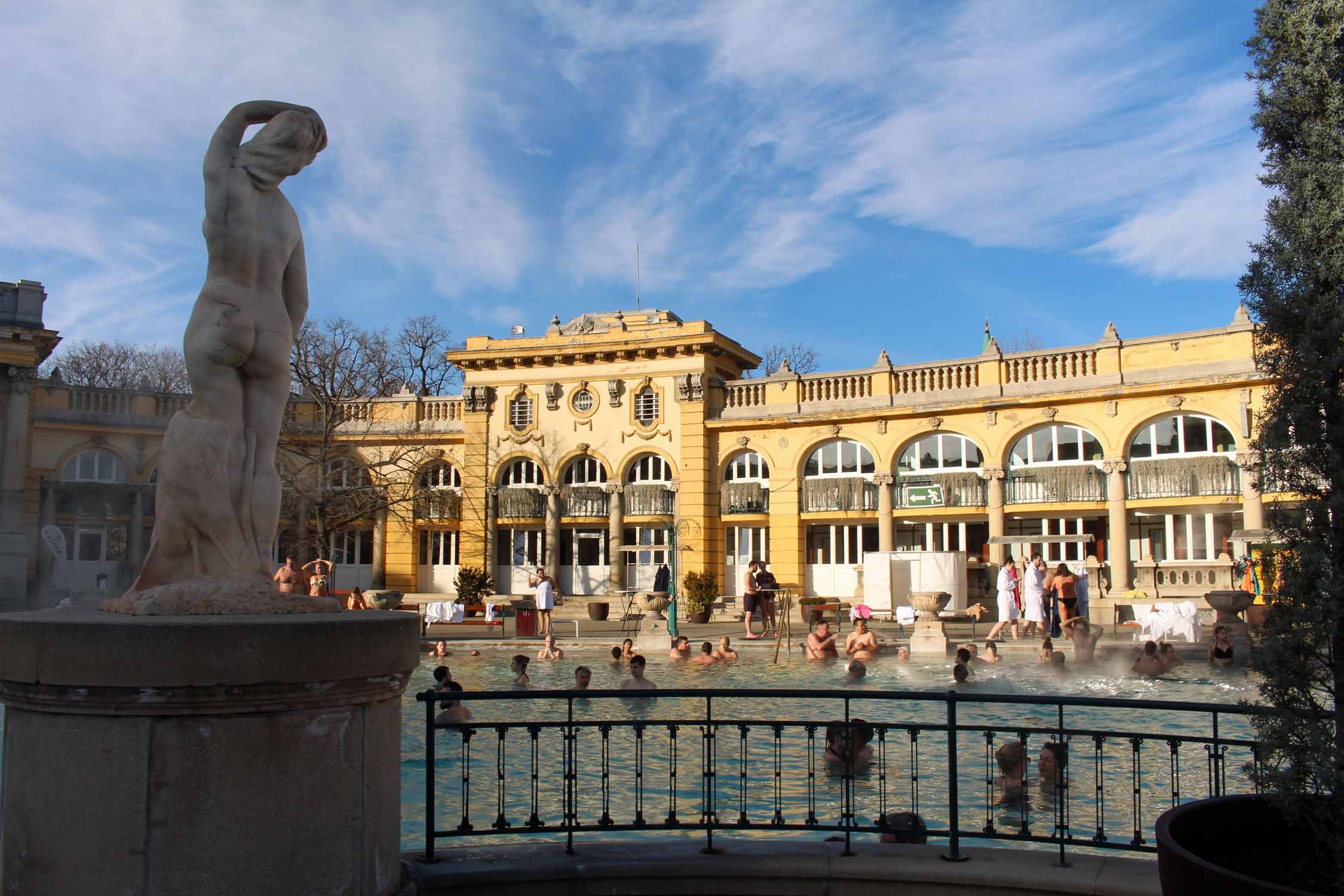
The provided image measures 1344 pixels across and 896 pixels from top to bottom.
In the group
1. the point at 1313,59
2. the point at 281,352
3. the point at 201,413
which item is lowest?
the point at 201,413

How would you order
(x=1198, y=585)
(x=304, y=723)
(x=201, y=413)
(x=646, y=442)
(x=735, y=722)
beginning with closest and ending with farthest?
(x=304, y=723) < (x=201, y=413) < (x=735, y=722) < (x=1198, y=585) < (x=646, y=442)

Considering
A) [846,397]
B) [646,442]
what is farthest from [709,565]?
[846,397]

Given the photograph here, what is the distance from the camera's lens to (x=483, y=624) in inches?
1160

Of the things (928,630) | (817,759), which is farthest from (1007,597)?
(817,759)

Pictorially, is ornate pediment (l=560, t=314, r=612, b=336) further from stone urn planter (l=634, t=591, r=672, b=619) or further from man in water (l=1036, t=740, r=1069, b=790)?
man in water (l=1036, t=740, r=1069, b=790)

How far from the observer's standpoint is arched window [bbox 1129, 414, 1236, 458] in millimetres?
26922

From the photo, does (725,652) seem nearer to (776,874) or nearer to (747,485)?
(776,874)

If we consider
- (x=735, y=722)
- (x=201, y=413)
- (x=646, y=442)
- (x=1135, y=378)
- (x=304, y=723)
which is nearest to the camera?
(x=304, y=723)

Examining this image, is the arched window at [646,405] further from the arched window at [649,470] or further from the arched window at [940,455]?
the arched window at [940,455]

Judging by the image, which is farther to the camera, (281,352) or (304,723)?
(281,352)

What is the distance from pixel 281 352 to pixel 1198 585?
80.2 feet

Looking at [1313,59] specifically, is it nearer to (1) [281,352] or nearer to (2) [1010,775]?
(1) [281,352]

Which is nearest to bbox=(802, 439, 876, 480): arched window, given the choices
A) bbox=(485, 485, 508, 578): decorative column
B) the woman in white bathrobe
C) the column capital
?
the woman in white bathrobe

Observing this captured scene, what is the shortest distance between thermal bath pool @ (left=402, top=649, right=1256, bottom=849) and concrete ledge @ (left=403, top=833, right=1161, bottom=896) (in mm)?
419
